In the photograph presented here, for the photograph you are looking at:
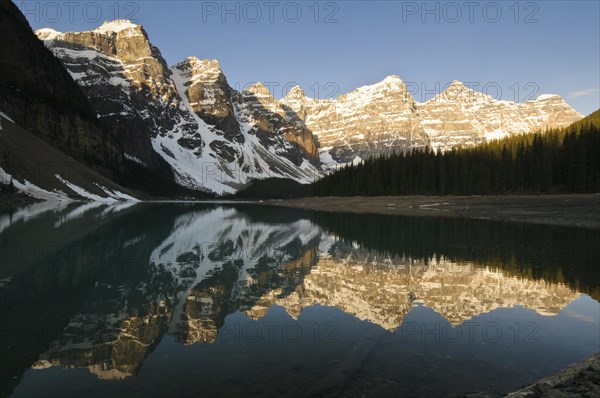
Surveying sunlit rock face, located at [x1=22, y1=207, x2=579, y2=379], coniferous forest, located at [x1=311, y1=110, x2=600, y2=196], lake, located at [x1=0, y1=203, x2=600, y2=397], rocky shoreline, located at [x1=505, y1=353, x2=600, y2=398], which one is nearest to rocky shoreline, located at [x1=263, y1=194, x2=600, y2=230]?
coniferous forest, located at [x1=311, y1=110, x2=600, y2=196]

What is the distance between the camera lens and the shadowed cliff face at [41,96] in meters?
147

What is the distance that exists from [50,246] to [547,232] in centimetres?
4532

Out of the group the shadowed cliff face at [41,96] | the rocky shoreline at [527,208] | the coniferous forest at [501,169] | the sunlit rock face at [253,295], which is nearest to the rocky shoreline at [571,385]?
the sunlit rock face at [253,295]

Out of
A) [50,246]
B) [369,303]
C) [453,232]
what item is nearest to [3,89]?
[50,246]

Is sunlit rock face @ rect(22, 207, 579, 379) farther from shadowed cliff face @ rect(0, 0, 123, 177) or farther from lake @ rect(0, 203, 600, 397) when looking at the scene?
shadowed cliff face @ rect(0, 0, 123, 177)

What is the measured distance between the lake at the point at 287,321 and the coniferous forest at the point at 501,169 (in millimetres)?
69412

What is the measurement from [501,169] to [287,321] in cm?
10321

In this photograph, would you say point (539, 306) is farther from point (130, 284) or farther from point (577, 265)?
point (130, 284)

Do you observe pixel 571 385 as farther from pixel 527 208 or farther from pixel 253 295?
pixel 527 208

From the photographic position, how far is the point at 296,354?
1148 centimetres

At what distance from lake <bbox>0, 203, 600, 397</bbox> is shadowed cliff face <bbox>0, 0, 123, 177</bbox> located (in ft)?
479

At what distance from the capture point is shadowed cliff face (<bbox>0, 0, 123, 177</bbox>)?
483ft

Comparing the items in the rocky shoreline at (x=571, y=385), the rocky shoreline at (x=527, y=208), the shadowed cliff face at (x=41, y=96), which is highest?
the shadowed cliff face at (x=41, y=96)

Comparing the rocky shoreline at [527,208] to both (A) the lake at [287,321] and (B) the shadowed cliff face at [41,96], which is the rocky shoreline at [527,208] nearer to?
(A) the lake at [287,321]
